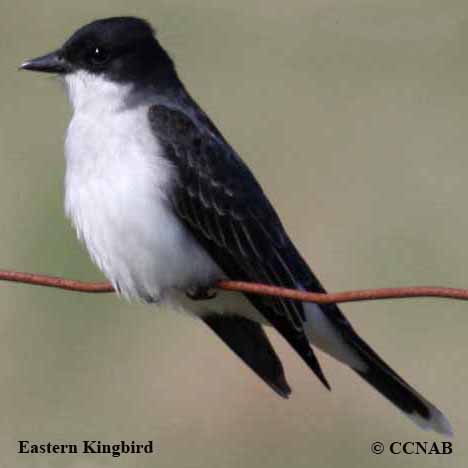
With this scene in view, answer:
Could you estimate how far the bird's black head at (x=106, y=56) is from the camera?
671cm

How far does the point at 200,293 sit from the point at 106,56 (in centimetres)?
102

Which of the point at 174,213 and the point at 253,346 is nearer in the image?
the point at 174,213

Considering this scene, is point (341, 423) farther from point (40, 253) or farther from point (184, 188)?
point (184, 188)

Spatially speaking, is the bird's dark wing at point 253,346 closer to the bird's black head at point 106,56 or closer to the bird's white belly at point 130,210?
the bird's white belly at point 130,210

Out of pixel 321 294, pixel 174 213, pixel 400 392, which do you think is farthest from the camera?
pixel 400 392

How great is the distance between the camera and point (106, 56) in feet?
22.1

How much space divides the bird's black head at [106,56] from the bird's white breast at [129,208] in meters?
0.29

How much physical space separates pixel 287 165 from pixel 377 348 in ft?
4.67

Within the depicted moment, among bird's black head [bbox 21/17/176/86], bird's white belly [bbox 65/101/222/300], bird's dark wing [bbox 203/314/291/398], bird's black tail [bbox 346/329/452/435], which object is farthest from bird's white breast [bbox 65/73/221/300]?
bird's black tail [bbox 346/329/452/435]

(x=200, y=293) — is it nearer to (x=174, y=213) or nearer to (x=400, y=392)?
(x=174, y=213)

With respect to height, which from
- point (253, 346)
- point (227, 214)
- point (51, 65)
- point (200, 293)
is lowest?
point (253, 346)

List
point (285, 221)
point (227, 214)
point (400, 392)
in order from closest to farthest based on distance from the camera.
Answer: point (227, 214)
point (400, 392)
point (285, 221)

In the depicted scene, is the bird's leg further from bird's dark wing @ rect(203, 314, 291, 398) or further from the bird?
bird's dark wing @ rect(203, 314, 291, 398)

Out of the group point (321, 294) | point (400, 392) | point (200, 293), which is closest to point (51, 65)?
point (200, 293)
